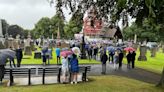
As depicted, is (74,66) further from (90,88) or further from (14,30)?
(14,30)

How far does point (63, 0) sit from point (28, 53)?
77.8ft

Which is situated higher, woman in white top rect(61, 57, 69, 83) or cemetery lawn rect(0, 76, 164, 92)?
woman in white top rect(61, 57, 69, 83)

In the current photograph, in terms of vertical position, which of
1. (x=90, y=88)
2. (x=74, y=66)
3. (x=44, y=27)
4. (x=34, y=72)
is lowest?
(x=90, y=88)

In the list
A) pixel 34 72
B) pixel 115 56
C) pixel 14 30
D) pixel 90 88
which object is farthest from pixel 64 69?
pixel 14 30

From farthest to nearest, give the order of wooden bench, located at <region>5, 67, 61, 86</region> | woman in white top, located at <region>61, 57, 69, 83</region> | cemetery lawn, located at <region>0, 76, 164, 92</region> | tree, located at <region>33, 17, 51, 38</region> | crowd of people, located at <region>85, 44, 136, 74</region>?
tree, located at <region>33, 17, 51, 38</region>, crowd of people, located at <region>85, 44, 136, 74</region>, woman in white top, located at <region>61, 57, 69, 83</region>, wooden bench, located at <region>5, 67, 61, 86</region>, cemetery lawn, located at <region>0, 76, 164, 92</region>

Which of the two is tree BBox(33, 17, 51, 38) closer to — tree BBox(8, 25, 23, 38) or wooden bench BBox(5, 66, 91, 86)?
tree BBox(8, 25, 23, 38)

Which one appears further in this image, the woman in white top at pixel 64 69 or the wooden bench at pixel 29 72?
the woman in white top at pixel 64 69

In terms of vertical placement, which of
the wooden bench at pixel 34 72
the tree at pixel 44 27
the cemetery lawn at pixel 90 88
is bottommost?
the cemetery lawn at pixel 90 88

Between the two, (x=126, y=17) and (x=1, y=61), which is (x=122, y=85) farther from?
(x=1, y=61)

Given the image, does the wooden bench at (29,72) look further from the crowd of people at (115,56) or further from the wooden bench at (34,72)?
the crowd of people at (115,56)

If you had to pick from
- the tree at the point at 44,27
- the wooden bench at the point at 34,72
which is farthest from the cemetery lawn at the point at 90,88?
the tree at the point at 44,27

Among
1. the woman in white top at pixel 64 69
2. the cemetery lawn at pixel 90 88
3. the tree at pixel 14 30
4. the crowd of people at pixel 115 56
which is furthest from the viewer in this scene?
the tree at pixel 14 30

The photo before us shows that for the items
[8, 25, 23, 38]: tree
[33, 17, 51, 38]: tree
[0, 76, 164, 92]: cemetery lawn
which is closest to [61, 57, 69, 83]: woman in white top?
[0, 76, 164, 92]: cemetery lawn

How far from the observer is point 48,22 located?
136 m
